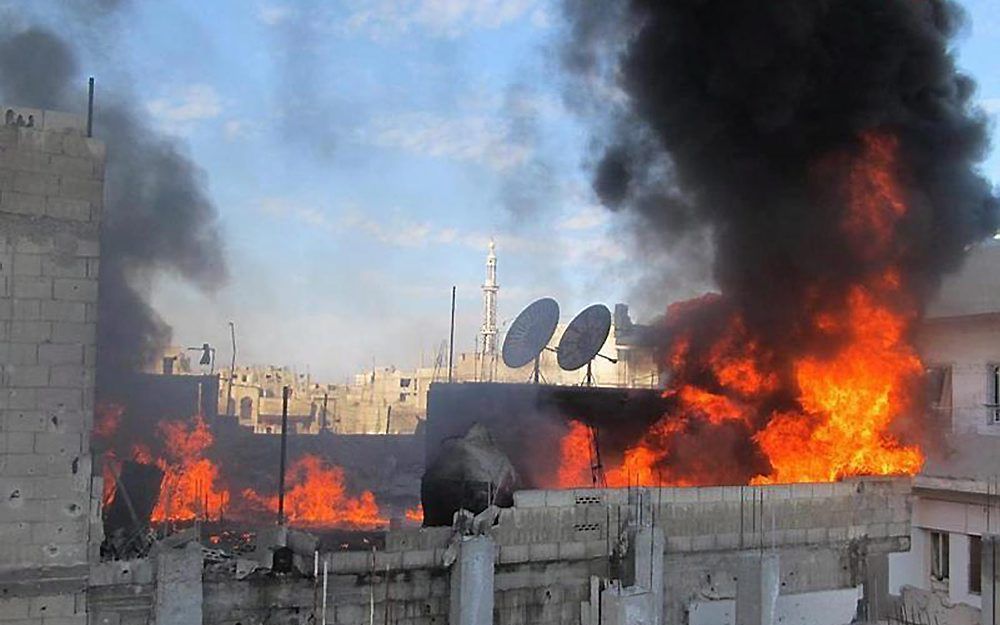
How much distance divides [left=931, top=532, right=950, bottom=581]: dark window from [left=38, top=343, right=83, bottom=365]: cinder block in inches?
658

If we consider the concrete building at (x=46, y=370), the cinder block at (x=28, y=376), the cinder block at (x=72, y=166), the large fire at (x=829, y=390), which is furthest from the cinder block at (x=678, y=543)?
the cinder block at (x=72, y=166)

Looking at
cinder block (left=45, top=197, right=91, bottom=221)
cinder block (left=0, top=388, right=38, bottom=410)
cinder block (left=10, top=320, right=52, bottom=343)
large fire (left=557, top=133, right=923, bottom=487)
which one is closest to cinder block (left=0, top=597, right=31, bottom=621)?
cinder block (left=0, top=388, right=38, bottom=410)

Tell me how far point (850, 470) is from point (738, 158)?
822 cm

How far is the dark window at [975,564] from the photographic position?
18.6 m

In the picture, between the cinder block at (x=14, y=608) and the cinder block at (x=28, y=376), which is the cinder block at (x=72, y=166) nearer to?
the cinder block at (x=28, y=376)

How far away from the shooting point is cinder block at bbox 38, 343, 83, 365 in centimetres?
1221

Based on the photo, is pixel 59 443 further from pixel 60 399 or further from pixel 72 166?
pixel 72 166

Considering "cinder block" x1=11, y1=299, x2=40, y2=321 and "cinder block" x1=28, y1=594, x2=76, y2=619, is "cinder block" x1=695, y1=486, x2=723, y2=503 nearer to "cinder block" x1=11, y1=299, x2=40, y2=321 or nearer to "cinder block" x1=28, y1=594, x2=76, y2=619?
"cinder block" x1=28, y1=594, x2=76, y2=619

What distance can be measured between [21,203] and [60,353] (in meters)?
2.02

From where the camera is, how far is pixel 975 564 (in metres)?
18.7

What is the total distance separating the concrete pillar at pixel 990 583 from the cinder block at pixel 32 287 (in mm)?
16362

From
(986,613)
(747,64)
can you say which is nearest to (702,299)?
(747,64)

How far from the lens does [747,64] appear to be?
74.3 ft

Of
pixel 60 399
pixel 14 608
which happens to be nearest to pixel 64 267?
pixel 60 399
